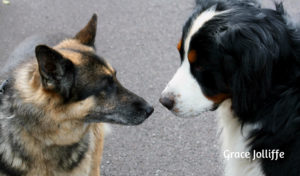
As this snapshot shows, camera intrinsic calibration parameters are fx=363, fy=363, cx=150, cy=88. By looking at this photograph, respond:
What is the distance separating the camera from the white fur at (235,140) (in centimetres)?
239

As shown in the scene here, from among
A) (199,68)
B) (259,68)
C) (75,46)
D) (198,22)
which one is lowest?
(75,46)

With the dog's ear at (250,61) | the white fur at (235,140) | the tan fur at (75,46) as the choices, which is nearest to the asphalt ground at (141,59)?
the white fur at (235,140)

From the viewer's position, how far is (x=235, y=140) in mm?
2510

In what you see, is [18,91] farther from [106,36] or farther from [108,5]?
[108,5]

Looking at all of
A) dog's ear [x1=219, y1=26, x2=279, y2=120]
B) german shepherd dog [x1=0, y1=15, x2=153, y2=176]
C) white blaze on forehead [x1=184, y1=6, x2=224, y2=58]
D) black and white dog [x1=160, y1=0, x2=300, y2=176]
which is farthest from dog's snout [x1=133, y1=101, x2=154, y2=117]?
dog's ear [x1=219, y1=26, x2=279, y2=120]

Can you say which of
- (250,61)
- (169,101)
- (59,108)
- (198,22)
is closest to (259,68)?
(250,61)

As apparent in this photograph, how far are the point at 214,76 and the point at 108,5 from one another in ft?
11.2

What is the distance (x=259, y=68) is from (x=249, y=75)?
7cm

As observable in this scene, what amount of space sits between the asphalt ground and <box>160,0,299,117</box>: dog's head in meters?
0.99

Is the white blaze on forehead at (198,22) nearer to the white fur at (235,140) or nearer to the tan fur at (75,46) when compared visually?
the white fur at (235,140)

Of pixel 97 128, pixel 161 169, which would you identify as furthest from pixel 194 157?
pixel 97 128

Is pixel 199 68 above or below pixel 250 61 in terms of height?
below

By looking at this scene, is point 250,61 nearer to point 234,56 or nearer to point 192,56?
point 234,56

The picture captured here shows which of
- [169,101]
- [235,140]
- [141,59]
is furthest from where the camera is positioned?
[141,59]
